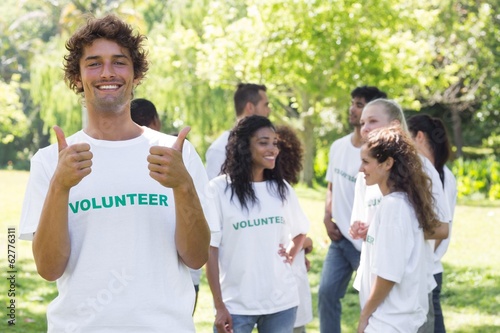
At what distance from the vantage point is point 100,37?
3385 mm

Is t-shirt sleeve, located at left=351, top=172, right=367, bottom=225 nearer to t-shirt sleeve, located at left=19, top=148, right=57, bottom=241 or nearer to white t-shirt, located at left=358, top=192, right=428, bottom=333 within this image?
white t-shirt, located at left=358, top=192, right=428, bottom=333

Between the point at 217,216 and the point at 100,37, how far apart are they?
855 millimetres

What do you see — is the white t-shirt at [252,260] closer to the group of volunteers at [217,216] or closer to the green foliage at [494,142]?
the group of volunteers at [217,216]

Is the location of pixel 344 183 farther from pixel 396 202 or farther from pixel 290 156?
pixel 396 202


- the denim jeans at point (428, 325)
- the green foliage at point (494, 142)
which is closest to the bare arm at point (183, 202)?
the denim jeans at point (428, 325)

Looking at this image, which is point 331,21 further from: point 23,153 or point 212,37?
point 23,153

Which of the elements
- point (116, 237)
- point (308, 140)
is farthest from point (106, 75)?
point (308, 140)

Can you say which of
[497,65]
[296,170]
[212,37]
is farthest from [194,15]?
[296,170]

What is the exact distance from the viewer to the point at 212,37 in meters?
27.5

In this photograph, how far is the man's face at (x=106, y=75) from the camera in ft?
10.8

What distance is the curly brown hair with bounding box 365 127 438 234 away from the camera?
4.75 m

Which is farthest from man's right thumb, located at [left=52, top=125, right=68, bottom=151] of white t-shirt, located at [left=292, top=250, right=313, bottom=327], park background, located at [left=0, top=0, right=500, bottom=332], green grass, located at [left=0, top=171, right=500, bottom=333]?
park background, located at [left=0, top=0, right=500, bottom=332]

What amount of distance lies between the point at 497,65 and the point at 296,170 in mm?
19251

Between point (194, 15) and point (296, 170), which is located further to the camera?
point (194, 15)
